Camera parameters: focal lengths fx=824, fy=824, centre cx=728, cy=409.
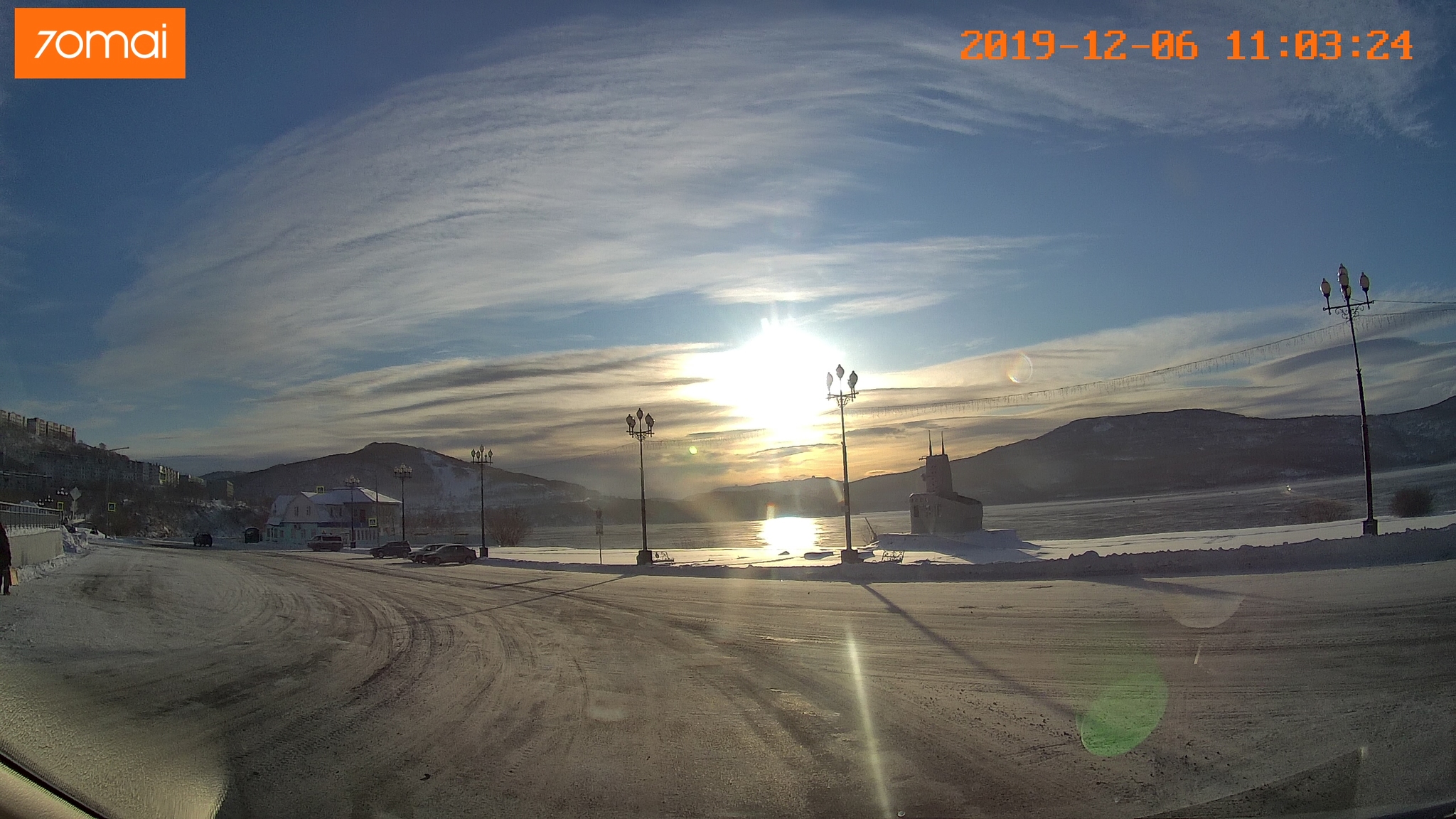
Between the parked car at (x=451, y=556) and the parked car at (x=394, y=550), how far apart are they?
41.0ft

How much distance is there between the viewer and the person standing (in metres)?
17.6

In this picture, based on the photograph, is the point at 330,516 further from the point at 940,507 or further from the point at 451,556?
the point at 940,507

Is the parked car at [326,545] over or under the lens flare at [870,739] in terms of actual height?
under

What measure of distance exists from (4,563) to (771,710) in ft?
60.4

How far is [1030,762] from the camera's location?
664cm

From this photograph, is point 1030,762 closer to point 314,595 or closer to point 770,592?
point 770,592

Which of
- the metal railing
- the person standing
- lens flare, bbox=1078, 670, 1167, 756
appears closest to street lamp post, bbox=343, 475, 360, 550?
the metal railing

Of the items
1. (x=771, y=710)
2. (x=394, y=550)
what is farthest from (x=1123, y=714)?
(x=394, y=550)

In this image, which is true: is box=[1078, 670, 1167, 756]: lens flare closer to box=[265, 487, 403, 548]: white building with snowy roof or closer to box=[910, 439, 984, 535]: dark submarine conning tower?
box=[910, 439, 984, 535]: dark submarine conning tower

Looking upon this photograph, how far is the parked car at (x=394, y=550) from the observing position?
60.0 meters

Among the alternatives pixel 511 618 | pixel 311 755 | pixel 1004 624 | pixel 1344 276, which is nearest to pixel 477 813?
pixel 311 755

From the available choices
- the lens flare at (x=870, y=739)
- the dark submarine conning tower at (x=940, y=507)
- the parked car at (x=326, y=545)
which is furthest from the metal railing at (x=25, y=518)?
the dark submarine conning tower at (x=940, y=507)

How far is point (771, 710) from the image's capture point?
8625 millimetres

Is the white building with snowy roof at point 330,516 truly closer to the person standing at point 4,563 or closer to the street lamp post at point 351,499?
the street lamp post at point 351,499
